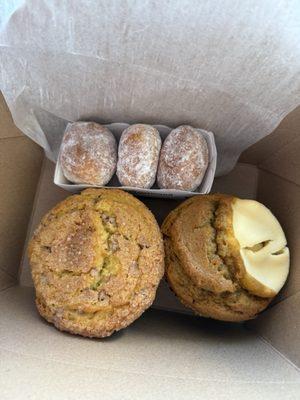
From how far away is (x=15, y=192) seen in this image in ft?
4.27

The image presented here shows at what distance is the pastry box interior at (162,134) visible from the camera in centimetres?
82

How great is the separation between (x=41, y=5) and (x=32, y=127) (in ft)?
1.26

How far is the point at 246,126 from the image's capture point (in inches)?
46.9

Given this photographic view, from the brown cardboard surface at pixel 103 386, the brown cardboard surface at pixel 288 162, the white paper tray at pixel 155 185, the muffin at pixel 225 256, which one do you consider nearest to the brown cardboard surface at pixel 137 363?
the brown cardboard surface at pixel 103 386

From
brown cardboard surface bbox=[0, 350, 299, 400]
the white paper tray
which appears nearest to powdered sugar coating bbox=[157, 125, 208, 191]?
the white paper tray

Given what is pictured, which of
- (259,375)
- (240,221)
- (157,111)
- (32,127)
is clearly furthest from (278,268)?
(32,127)

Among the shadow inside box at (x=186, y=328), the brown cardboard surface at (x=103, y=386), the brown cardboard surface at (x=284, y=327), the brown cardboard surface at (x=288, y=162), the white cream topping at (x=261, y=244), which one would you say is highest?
the brown cardboard surface at (x=288, y=162)

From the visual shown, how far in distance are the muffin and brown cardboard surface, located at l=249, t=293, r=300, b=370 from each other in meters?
0.05

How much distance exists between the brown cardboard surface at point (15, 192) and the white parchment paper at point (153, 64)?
0.24ft

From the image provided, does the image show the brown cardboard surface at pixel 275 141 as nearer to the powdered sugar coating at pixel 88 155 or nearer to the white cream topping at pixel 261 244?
the white cream topping at pixel 261 244

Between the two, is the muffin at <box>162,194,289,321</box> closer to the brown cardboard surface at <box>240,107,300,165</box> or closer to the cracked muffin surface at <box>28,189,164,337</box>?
the cracked muffin surface at <box>28,189,164,337</box>

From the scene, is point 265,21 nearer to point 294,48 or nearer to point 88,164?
point 294,48

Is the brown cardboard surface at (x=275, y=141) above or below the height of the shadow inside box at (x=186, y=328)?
above

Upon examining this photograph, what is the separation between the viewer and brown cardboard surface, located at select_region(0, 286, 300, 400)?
2.44ft
